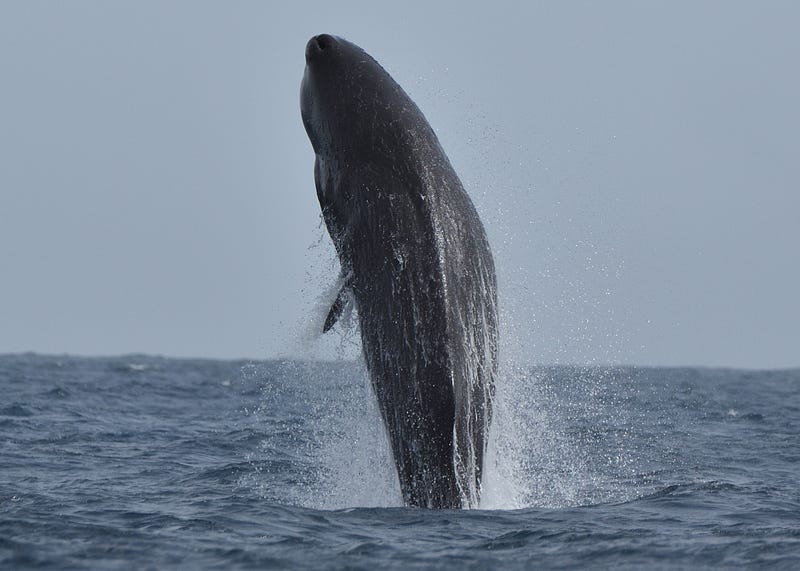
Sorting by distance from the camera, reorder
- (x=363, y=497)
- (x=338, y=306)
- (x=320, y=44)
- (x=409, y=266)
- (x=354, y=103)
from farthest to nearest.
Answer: (x=363, y=497), (x=338, y=306), (x=320, y=44), (x=354, y=103), (x=409, y=266)

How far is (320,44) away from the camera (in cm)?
1110

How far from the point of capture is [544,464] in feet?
57.5

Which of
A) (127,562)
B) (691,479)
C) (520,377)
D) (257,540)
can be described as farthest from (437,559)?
(691,479)

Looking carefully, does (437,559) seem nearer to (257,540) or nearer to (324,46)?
(257,540)

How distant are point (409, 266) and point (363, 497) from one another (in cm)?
321

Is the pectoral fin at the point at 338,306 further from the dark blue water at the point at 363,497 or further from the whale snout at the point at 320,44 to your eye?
the whale snout at the point at 320,44

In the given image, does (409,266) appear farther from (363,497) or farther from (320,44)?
(363,497)

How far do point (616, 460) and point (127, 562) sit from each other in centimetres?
977

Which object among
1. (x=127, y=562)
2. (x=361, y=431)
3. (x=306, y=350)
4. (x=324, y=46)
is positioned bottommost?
(x=127, y=562)

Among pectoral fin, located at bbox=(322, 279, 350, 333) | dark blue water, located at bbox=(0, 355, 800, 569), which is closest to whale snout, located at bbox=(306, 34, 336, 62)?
pectoral fin, located at bbox=(322, 279, 350, 333)

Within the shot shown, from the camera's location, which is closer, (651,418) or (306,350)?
(306,350)

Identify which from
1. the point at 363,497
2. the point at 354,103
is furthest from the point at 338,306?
the point at 363,497

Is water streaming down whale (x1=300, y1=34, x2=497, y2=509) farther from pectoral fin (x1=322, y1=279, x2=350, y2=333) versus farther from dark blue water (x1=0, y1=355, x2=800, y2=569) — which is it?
dark blue water (x1=0, y1=355, x2=800, y2=569)

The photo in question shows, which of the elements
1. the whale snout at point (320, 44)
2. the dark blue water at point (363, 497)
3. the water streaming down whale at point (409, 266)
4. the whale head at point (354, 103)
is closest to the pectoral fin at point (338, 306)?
the water streaming down whale at point (409, 266)
